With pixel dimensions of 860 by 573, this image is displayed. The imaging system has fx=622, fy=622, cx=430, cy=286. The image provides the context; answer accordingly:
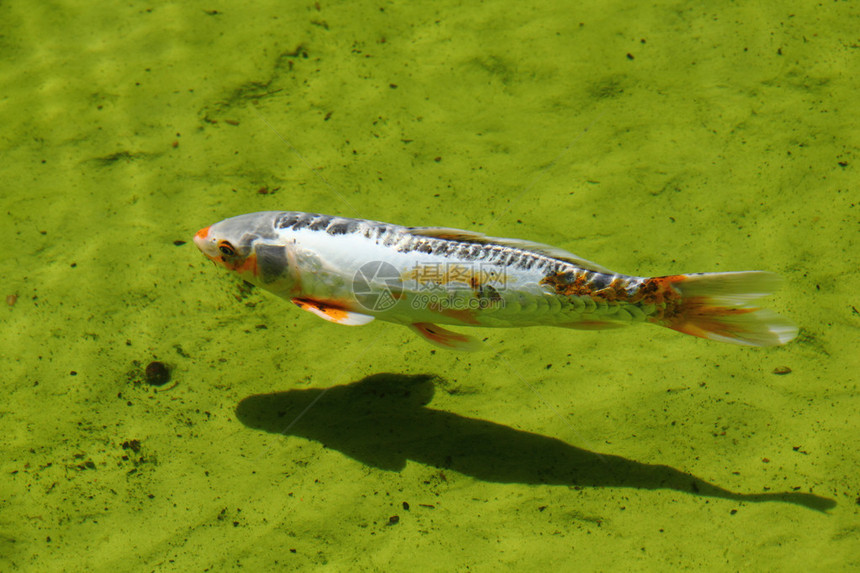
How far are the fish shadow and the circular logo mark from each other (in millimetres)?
1094

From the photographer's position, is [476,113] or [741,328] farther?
[476,113]

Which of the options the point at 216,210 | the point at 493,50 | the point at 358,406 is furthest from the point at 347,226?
the point at 493,50

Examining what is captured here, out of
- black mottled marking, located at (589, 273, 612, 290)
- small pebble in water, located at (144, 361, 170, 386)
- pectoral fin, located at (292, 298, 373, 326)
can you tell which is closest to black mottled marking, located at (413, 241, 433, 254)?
pectoral fin, located at (292, 298, 373, 326)

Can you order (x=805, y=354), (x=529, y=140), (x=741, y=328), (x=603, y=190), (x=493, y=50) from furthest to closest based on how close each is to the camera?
(x=493, y=50), (x=529, y=140), (x=603, y=190), (x=805, y=354), (x=741, y=328)

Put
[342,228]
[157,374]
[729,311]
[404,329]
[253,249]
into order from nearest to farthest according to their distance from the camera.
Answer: [729,311] < [342,228] < [253,249] < [157,374] < [404,329]

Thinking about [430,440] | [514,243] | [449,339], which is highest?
[514,243]

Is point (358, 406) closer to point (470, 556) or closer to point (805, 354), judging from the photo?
point (470, 556)

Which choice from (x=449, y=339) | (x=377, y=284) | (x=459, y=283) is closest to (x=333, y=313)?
(x=377, y=284)

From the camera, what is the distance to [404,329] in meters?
5.65

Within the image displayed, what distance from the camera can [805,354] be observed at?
5.00 m

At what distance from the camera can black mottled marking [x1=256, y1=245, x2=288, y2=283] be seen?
452 cm

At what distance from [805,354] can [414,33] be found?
527cm

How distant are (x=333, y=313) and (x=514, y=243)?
1.40 m

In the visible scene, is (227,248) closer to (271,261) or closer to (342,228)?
(271,261)
